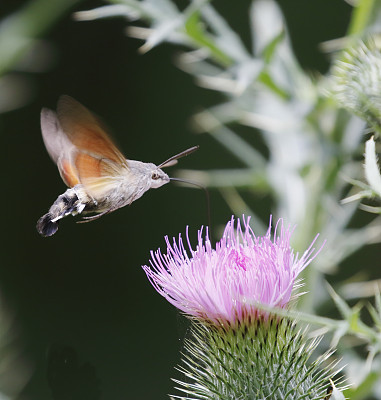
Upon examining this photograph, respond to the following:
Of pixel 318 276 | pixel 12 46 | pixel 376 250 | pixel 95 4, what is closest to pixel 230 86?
pixel 318 276

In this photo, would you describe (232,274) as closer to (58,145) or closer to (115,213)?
(58,145)

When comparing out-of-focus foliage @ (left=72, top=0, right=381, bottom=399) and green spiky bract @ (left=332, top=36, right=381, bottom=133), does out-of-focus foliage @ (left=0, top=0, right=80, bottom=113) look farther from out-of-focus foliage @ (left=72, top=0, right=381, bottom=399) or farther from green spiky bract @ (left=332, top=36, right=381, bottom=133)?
green spiky bract @ (left=332, top=36, right=381, bottom=133)

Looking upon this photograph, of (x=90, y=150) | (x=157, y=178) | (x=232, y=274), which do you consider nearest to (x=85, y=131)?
(x=90, y=150)

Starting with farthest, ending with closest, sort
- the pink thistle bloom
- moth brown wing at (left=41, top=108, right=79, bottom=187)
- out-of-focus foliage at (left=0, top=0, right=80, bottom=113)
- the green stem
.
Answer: out-of-focus foliage at (left=0, top=0, right=80, bottom=113) < the green stem < moth brown wing at (left=41, top=108, right=79, bottom=187) < the pink thistle bloom

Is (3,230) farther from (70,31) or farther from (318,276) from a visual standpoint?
(318,276)

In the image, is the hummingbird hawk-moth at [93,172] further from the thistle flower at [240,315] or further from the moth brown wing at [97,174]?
A: the thistle flower at [240,315]

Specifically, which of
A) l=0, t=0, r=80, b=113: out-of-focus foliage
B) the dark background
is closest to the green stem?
l=0, t=0, r=80, b=113: out-of-focus foliage

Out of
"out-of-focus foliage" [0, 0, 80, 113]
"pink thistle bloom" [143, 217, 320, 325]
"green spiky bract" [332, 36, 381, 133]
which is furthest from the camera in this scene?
"out-of-focus foliage" [0, 0, 80, 113]
